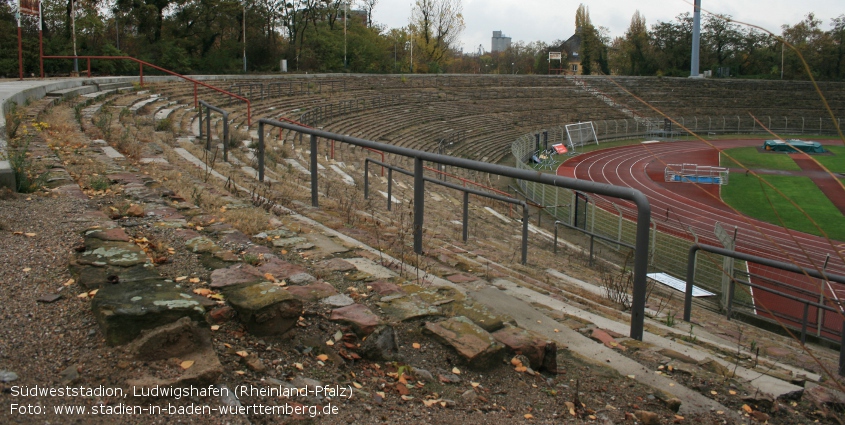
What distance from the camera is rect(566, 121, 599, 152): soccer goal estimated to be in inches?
1790

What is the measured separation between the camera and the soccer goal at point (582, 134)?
149 ft

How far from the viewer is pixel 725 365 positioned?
413 centimetres

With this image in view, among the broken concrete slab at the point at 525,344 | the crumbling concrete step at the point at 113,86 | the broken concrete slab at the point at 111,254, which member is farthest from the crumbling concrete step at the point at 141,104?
the broken concrete slab at the point at 525,344

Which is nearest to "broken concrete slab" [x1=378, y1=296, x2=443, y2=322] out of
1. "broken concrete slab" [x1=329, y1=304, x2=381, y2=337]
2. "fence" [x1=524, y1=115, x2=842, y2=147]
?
"broken concrete slab" [x1=329, y1=304, x2=381, y2=337]

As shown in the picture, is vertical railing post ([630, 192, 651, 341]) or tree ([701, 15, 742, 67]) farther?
tree ([701, 15, 742, 67])

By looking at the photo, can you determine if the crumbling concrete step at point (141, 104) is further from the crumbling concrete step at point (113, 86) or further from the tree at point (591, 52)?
the tree at point (591, 52)

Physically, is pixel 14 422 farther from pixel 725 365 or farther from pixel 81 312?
pixel 725 365

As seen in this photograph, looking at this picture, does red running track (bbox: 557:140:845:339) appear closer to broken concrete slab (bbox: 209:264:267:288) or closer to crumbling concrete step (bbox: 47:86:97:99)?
broken concrete slab (bbox: 209:264:267:288)

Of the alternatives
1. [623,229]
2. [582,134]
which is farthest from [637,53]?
[623,229]

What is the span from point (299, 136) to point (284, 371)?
1939 centimetres

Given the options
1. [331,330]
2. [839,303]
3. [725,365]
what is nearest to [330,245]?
[331,330]

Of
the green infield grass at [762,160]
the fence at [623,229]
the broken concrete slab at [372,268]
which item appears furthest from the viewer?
the green infield grass at [762,160]

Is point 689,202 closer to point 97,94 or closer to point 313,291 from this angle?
point 97,94

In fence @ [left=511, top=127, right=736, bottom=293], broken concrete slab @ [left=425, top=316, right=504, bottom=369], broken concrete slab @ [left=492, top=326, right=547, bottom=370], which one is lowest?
fence @ [left=511, top=127, right=736, bottom=293]
